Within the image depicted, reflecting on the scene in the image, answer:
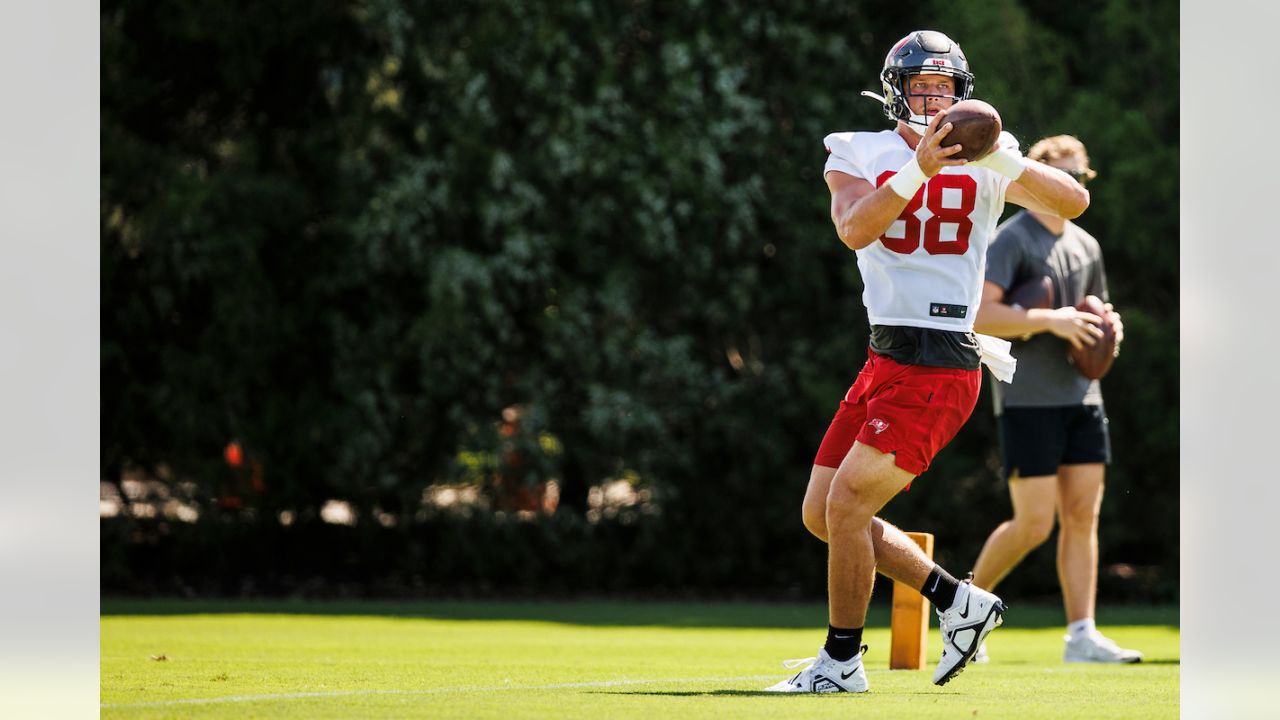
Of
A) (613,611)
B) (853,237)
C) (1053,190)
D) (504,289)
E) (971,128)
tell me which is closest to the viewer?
(971,128)

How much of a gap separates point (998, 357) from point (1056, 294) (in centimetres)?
225

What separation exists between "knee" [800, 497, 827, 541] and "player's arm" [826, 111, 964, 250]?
2.92ft

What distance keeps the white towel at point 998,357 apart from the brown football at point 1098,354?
6.67 feet

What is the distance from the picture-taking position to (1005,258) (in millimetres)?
8125

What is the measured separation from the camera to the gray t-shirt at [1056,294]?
26.6 ft

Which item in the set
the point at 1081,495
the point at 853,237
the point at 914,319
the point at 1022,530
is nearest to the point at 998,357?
the point at 914,319

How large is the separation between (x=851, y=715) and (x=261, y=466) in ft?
30.3

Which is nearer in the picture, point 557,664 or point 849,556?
point 849,556

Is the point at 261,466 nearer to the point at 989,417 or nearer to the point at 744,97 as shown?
the point at 744,97

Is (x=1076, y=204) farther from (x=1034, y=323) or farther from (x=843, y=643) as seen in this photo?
(x=1034, y=323)

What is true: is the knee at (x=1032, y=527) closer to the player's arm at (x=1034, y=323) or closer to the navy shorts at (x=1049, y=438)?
the navy shorts at (x=1049, y=438)

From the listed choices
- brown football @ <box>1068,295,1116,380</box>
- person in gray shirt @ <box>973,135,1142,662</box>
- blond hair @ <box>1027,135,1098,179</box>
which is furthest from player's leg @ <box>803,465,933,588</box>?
blond hair @ <box>1027,135,1098,179</box>

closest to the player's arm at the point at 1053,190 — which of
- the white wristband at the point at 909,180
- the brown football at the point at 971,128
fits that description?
the brown football at the point at 971,128
